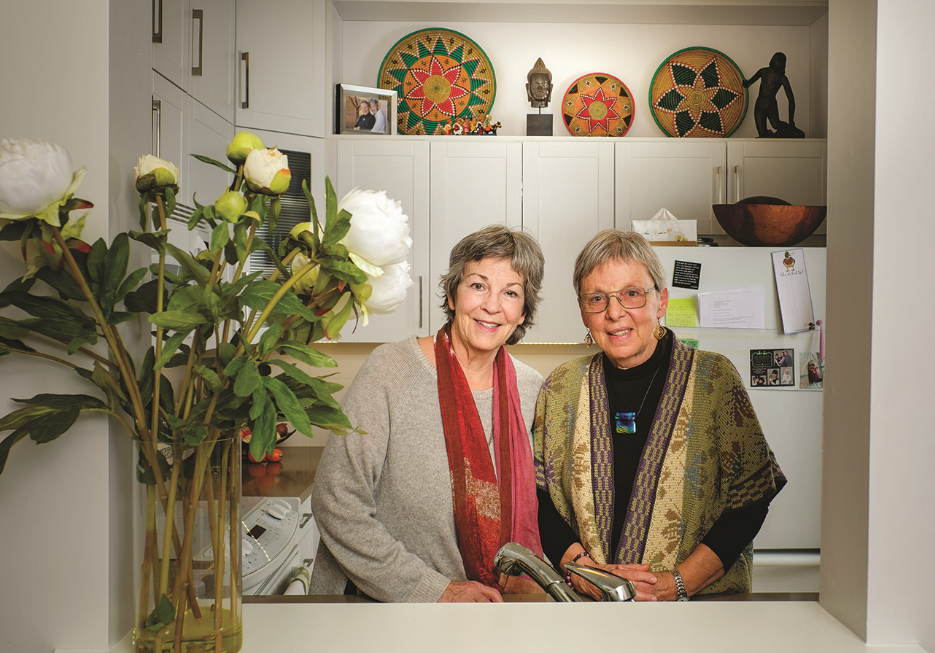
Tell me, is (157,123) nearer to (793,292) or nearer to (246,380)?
(246,380)

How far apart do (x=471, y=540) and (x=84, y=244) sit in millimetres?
924

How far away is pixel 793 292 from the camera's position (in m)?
2.72

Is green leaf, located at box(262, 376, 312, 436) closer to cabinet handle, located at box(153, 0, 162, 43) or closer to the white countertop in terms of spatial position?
the white countertop

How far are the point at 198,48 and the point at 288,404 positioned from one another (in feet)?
7.03

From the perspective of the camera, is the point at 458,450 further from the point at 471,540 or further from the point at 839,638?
the point at 839,638

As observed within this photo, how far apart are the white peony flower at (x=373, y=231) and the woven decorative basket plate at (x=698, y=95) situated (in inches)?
117

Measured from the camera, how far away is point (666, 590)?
4.22 ft

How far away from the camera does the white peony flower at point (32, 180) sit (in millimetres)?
533

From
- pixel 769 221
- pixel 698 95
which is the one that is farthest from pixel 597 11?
pixel 769 221

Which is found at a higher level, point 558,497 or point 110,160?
point 110,160

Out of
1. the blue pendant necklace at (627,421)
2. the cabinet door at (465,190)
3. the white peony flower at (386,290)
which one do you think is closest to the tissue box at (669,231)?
the cabinet door at (465,190)

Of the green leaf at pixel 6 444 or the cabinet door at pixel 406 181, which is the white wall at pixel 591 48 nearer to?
the cabinet door at pixel 406 181

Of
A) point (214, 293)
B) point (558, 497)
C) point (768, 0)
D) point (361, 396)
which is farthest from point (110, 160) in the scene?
point (768, 0)

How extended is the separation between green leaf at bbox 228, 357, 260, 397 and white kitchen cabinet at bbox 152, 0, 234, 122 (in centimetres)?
178
